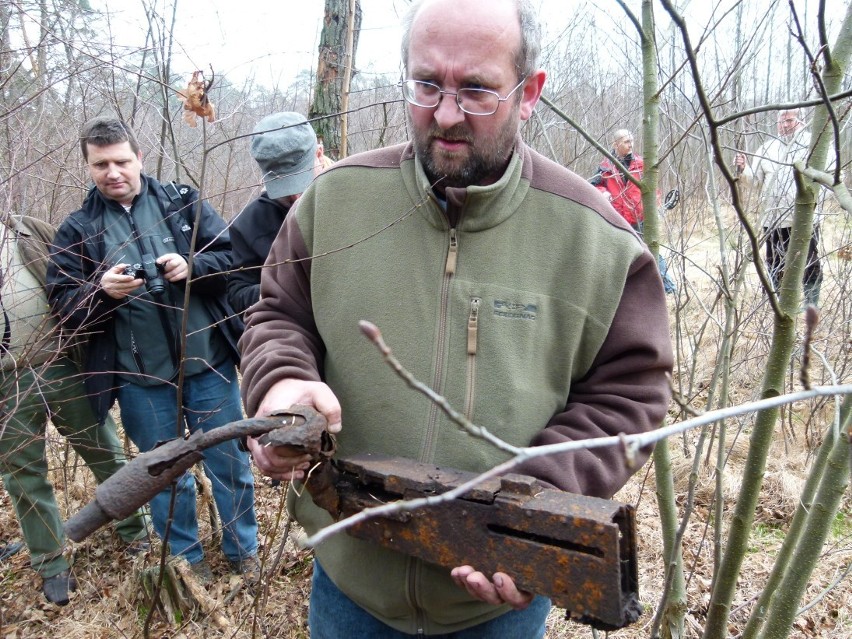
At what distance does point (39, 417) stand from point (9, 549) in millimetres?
1272

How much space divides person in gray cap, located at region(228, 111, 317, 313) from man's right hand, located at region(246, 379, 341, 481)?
5.52 feet

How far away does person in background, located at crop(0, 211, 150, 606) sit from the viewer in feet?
9.70

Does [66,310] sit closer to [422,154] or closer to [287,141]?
[287,141]

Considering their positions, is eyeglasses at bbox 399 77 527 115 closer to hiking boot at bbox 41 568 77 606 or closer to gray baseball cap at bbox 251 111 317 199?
Result: gray baseball cap at bbox 251 111 317 199

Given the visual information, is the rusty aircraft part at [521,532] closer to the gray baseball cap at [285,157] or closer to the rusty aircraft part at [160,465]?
the rusty aircraft part at [160,465]

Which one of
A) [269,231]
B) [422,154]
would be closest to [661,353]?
[422,154]

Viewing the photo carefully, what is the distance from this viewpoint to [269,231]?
127 inches

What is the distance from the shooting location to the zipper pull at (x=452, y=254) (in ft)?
5.30

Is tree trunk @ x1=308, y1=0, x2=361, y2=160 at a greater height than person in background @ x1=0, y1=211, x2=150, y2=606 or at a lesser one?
greater

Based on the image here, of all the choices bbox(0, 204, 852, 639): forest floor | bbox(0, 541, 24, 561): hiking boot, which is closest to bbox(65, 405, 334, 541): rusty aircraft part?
bbox(0, 204, 852, 639): forest floor

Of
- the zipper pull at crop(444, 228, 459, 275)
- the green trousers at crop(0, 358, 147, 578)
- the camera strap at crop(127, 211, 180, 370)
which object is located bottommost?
the green trousers at crop(0, 358, 147, 578)

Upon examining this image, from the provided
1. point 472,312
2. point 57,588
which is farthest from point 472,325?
point 57,588

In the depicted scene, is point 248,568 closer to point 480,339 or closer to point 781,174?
point 480,339

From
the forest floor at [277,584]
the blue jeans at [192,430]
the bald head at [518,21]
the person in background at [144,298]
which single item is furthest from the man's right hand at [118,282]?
the bald head at [518,21]
